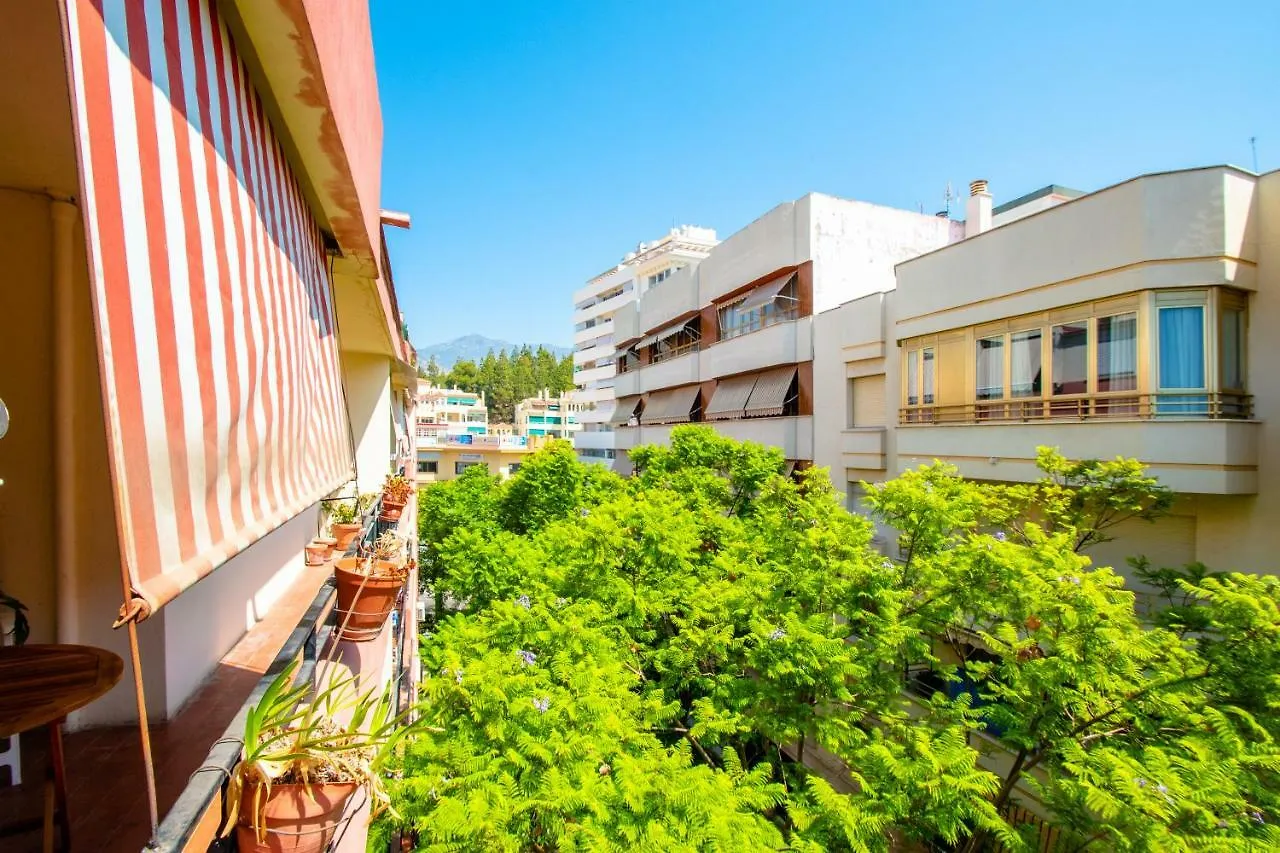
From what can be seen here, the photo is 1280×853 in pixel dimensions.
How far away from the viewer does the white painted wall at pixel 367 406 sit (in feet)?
39.6

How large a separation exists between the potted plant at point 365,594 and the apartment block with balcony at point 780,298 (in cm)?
1458

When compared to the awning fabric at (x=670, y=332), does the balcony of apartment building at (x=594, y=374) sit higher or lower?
higher

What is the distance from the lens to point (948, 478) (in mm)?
10227

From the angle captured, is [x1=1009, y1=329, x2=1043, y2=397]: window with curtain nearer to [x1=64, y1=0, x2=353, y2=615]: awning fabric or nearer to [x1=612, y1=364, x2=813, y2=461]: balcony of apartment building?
[x1=612, y1=364, x2=813, y2=461]: balcony of apartment building

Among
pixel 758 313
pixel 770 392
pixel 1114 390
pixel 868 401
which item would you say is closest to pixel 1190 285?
pixel 1114 390

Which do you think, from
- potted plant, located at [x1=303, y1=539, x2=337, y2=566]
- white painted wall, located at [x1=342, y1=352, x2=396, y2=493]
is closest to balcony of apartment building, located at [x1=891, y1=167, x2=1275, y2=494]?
potted plant, located at [x1=303, y1=539, x2=337, y2=566]

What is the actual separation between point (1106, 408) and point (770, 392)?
9939 mm

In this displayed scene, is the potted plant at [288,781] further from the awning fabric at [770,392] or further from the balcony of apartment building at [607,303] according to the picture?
the balcony of apartment building at [607,303]

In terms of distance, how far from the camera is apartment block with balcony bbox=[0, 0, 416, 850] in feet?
4.93

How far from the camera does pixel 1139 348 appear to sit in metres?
9.63

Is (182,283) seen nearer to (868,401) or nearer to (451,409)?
(868,401)

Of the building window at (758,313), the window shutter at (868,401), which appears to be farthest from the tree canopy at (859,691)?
the building window at (758,313)

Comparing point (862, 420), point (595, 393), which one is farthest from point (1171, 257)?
point (595, 393)

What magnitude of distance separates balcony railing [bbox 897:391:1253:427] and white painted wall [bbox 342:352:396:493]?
11.7 meters
